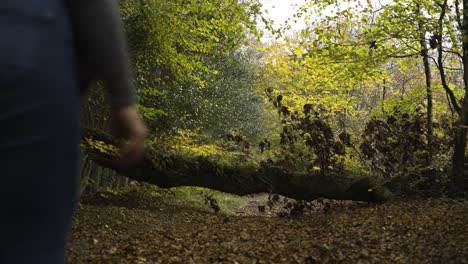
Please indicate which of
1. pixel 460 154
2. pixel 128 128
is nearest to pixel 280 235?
pixel 460 154

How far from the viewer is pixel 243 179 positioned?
10.0 meters

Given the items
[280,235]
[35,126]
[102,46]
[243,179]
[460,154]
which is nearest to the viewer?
[35,126]

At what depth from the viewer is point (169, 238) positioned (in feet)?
22.5

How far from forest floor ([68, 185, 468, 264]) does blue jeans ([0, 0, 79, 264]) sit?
4074mm

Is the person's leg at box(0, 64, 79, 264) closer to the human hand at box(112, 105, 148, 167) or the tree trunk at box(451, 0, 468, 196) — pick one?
the human hand at box(112, 105, 148, 167)

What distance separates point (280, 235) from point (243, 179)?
3075 mm

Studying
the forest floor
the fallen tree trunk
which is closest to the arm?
the forest floor

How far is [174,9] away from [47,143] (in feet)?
30.3

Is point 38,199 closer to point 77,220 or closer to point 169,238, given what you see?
point 169,238

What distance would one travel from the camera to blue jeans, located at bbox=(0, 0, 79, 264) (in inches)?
39.9

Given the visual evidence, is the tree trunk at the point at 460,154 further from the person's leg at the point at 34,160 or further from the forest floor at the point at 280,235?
the person's leg at the point at 34,160

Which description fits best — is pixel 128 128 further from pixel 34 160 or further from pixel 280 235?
pixel 280 235

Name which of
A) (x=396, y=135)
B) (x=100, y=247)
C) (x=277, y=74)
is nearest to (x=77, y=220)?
(x=100, y=247)

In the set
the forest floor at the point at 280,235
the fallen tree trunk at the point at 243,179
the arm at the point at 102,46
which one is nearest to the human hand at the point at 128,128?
the arm at the point at 102,46
